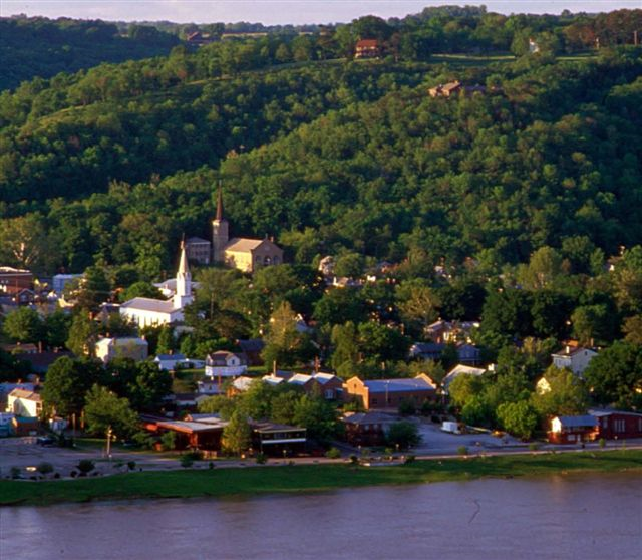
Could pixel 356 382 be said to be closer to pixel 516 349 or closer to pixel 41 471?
pixel 516 349

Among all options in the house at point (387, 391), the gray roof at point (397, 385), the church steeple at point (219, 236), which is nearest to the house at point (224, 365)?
the house at point (387, 391)

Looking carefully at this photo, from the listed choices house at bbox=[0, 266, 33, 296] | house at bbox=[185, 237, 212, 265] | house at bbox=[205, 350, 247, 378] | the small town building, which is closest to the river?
the small town building

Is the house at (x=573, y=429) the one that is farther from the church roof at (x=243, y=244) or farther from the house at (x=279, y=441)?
the church roof at (x=243, y=244)

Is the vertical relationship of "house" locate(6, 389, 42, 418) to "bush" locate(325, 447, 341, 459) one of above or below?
above

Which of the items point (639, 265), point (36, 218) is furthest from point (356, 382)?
point (36, 218)

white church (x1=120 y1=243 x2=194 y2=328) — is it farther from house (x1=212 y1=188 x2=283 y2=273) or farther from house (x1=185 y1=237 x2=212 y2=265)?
house (x1=185 y1=237 x2=212 y2=265)

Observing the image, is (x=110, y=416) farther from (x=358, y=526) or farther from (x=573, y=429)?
(x=573, y=429)
